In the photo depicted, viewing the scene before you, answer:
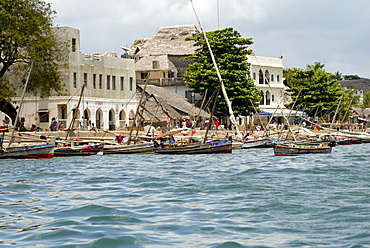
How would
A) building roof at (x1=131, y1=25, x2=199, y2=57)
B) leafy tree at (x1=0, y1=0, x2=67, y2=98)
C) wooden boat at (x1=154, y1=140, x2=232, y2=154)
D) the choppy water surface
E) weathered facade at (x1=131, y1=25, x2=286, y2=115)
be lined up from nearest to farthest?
the choppy water surface, wooden boat at (x1=154, y1=140, x2=232, y2=154), leafy tree at (x1=0, y1=0, x2=67, y2=98), weathered facade at (x1=131, y1=25, x2=286, y2=115), building roof at (x1=131, y1=25, x2=199, y2=57)

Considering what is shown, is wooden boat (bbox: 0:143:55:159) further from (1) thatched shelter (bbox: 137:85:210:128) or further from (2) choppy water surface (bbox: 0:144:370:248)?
(1) thatched shelter (bbox: 137:85:210:128)

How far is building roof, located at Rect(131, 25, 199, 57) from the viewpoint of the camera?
9250 centimetres

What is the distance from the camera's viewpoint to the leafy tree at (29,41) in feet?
166

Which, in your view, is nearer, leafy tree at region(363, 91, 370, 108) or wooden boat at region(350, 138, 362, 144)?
wooden boat at region(350, 138, 362, 144)

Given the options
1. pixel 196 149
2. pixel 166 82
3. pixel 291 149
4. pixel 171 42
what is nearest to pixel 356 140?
pixel 291 149

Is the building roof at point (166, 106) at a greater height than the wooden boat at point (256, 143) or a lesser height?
greater

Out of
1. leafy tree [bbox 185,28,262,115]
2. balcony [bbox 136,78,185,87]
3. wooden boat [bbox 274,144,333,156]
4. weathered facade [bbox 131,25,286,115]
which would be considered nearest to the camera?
wooden boat [bbox 274,144,333,156]

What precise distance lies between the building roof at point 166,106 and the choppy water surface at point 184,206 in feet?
110

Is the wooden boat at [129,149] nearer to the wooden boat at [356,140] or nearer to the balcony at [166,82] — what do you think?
the wooden boat at [356,140]

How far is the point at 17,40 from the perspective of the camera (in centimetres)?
5047

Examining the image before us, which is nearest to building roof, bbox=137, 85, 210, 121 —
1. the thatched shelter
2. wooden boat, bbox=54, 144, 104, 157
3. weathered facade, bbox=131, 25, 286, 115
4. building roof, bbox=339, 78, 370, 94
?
the thatched shelter

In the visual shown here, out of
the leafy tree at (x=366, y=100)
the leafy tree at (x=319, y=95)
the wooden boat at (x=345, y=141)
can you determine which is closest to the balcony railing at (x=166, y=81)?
the leafy tree at (x=319, y=95)

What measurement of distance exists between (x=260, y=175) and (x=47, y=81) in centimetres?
2851

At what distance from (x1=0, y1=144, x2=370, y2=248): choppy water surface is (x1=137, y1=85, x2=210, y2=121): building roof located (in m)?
33.6
